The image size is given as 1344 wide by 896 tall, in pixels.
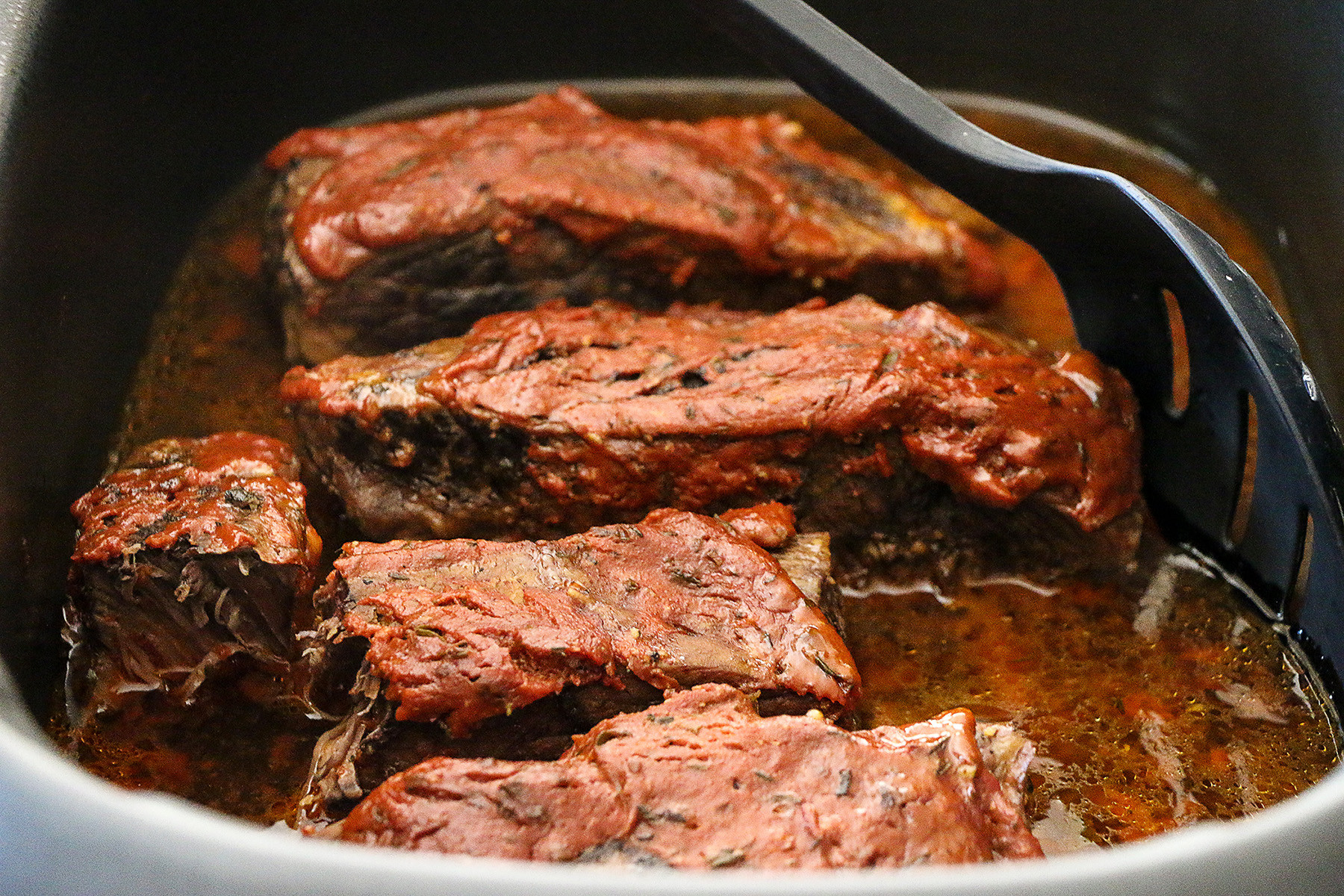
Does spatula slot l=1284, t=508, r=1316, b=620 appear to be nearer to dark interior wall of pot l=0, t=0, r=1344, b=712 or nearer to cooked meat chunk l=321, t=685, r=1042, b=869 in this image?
→ dark interior wall of pot l=0, t=0, r=1344, b=712

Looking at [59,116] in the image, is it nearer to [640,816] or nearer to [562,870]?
[640,816]

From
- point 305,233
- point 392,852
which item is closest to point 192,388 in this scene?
point 305,233

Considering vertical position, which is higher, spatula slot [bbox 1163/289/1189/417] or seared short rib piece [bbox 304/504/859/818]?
spatula slot [bbox 1163/289/1189/417]

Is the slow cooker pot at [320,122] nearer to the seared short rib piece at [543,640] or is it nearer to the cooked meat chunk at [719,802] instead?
the cooked meat chunk at [719,802]

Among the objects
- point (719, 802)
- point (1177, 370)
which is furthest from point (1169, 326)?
point (719, 802)

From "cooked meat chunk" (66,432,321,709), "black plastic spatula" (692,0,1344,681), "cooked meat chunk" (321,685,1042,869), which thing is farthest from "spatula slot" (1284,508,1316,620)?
"cooked meat chunk" (66,432,321,709)
